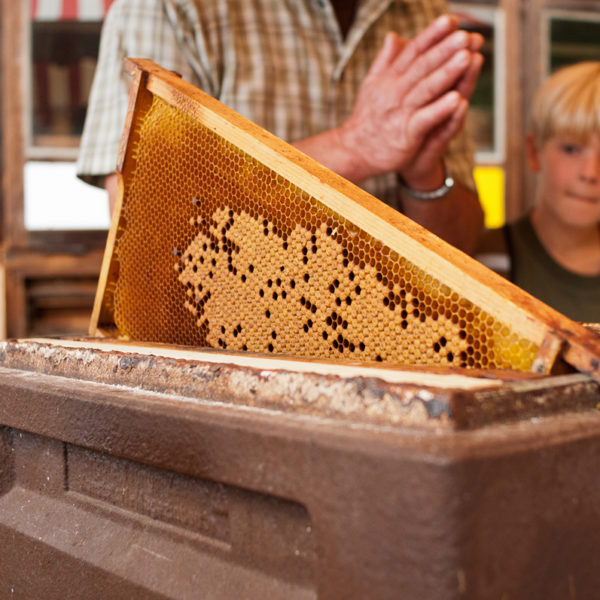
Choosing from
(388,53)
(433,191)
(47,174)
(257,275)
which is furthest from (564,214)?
(47,174)

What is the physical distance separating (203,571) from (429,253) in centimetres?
34

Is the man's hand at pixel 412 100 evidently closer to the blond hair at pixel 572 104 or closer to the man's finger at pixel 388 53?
the man's finger at pixel 388 53

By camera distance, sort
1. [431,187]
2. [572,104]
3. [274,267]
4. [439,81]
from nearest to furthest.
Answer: [274,267] → [439,81] → [431,187] → [572,104]

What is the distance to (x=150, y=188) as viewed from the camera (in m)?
0.93

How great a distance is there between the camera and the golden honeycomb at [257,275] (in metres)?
0.63

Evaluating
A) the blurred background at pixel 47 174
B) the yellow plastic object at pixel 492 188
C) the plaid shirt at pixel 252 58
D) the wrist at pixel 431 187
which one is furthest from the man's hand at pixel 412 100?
the yellow plastic object at pixel 492 188

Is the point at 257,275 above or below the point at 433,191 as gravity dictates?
below

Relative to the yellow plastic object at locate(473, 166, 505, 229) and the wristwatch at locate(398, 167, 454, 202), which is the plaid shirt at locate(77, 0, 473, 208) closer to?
the wristwatch at locate(398, 167, 454, 202)

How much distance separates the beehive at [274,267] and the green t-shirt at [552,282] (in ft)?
4.20

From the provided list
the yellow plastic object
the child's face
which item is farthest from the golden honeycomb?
the yellow plastic object

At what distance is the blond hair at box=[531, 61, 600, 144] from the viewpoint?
1.85 m

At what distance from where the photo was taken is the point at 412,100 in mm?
1112

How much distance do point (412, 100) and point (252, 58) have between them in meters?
0.50

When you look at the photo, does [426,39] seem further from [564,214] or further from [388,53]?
[564,214]
